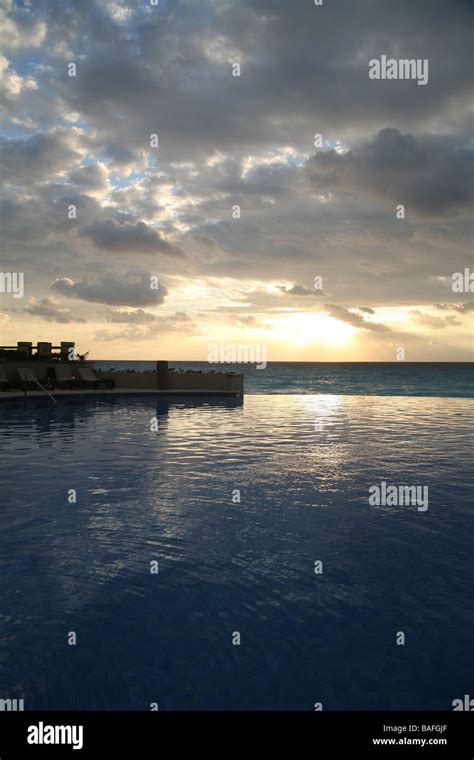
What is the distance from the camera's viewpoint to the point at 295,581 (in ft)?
18.2

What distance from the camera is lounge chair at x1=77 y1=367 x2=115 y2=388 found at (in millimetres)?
29828

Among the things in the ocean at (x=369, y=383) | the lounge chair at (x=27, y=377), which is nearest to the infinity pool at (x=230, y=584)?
the lounge chair at (x=27, y=377)

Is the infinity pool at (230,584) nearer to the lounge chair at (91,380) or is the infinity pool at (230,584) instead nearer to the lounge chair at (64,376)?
the lounge chair at (91,380)

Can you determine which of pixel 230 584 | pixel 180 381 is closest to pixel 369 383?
pixel 180 381

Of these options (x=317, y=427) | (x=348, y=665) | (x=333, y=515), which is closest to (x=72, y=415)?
(x=317, y=427)

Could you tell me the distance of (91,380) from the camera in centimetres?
2980

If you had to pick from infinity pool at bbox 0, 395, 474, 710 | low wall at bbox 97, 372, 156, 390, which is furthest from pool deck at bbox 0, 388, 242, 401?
infinity pool at bbox 0, 395, 474, 710

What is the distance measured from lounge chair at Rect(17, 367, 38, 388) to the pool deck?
58cm

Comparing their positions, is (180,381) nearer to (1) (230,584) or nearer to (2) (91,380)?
(2) (91,380)

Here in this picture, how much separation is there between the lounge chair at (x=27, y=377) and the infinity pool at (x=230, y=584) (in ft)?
55.5

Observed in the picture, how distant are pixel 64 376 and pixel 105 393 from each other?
3.47 meters

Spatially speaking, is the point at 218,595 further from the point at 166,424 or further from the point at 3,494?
the point at 166,424

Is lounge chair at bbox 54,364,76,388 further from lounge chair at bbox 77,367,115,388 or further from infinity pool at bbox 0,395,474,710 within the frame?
infinity pool at bbox 0,395,474,710
